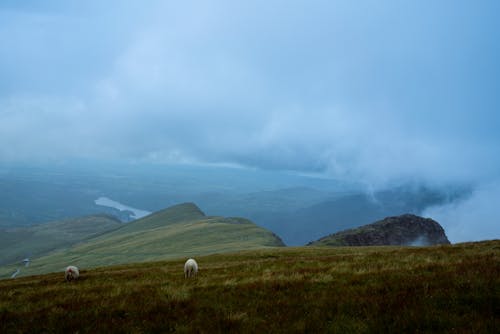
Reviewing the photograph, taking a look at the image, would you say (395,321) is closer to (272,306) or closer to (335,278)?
(272,306)

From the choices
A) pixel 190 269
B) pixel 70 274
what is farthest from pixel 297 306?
pixel 70 274

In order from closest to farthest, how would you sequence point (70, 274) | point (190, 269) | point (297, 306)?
point (297, 306) → point (190, 269) → point (70, 274)

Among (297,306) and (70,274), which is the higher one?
(70,274)

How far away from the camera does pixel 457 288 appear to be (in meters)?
11.5

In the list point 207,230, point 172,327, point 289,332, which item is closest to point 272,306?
point 289,332

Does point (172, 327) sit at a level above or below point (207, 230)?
below

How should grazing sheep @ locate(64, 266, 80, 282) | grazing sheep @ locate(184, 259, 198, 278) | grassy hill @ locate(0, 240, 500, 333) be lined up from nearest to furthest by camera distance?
1. grassy hill @ locate(0, 240, 500, 333)
2. grazing sheep @ locate(184, 259, 198, 278)
3. grazing sheep @ locate(64, 266, 80, 282)

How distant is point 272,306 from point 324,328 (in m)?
2.43

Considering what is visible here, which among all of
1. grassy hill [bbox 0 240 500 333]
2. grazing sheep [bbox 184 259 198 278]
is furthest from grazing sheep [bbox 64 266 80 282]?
grassy hill [bbox 0 240 500 333]

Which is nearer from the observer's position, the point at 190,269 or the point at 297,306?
the point at 297,306

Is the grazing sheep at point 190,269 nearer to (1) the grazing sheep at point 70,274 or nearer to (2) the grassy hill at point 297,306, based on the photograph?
(2) the grassy hill at point 297,306

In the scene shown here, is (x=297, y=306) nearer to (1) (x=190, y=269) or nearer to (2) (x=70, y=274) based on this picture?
(1) (x=190, y=269)

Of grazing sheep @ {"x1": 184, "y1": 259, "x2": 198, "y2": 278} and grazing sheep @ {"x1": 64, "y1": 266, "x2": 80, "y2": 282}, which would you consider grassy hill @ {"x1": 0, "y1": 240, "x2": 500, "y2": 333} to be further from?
grazing sheep @ {"x1": 64, "y1": 266, "x2": 80, "y2": 282}

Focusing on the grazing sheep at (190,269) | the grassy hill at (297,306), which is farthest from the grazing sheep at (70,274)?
the grassy hill at (297,306)
